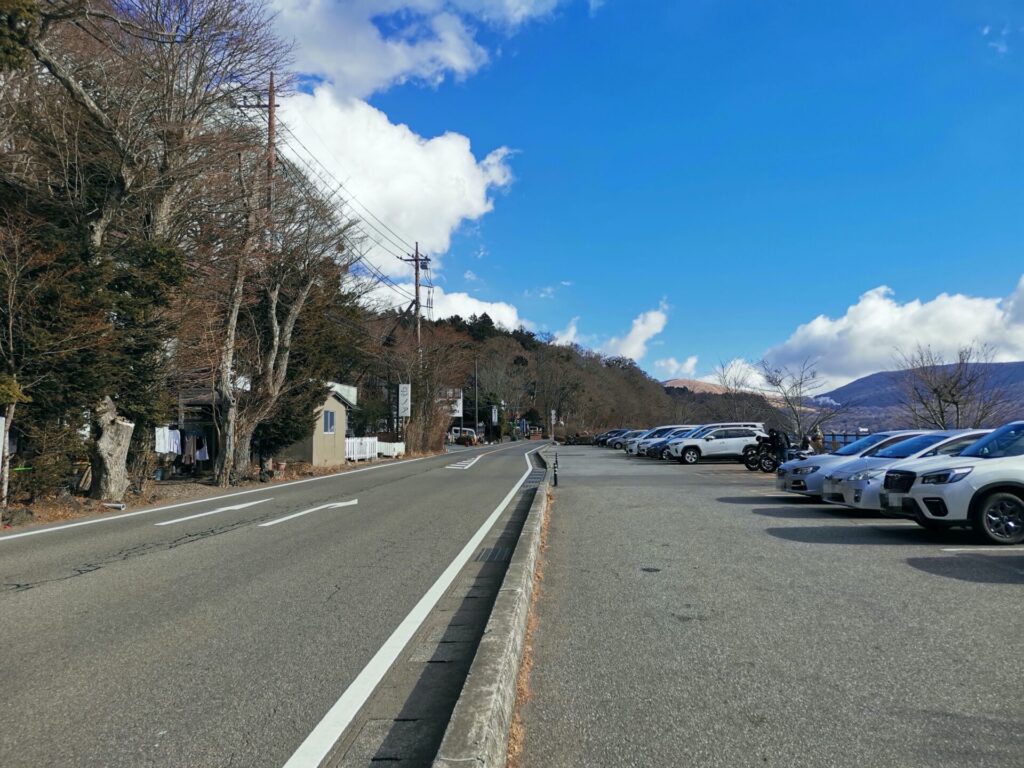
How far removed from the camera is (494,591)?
6734 millimetres

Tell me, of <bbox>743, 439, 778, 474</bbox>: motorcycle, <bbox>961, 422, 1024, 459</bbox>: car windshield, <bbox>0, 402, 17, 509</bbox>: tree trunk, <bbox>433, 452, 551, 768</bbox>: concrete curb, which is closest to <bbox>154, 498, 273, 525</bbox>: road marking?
<bbox>0, 402, 17, 509</bbox>: tree trunk

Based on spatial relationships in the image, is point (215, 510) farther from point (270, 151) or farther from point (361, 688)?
point (270, 151)

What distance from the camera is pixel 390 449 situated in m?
43.6

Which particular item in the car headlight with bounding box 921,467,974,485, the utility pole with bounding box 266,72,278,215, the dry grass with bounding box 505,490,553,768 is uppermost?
the utility pole with bounding box 266,72,278,215

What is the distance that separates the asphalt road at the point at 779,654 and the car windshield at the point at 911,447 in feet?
8.87

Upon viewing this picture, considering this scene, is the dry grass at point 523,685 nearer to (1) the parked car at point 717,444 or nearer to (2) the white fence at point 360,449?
(1) the parked car at point 717,444

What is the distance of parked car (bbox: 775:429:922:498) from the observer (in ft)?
44.4

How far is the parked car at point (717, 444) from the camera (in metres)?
32.8

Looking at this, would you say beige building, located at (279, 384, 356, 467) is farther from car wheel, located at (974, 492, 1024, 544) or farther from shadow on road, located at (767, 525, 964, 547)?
car wheel, located at (974, 492, 1024, 544)

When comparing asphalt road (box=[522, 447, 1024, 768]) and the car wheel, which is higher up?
the car wheel

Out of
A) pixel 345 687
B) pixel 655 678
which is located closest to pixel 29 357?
pixel 345 687

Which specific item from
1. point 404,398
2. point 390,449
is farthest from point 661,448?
point 404,398

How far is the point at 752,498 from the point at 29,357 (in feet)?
48.6

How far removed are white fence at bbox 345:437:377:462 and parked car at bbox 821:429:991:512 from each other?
27.5 meters
